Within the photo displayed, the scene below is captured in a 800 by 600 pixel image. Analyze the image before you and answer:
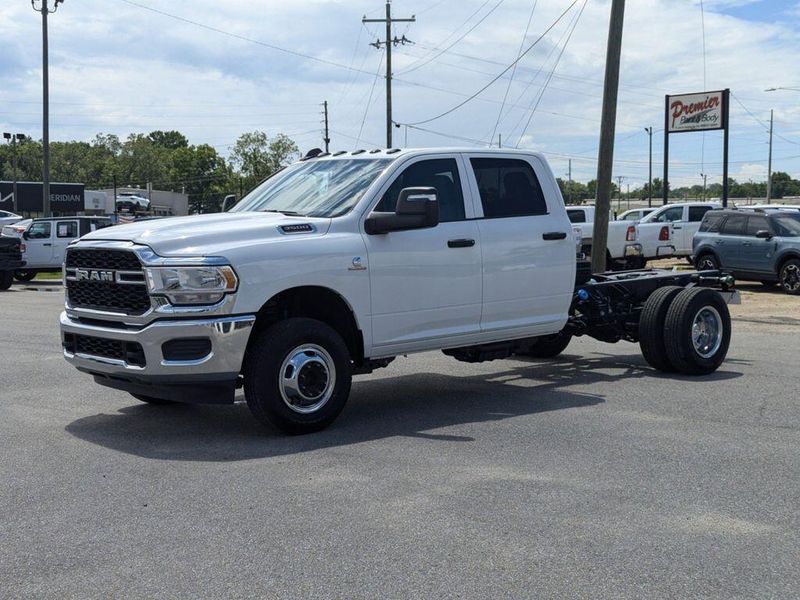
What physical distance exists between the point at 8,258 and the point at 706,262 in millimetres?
17166

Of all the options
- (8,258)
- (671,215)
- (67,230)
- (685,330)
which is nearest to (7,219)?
(67,230)

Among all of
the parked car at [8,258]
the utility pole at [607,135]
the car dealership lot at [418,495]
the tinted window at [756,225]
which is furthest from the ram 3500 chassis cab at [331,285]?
the parked car at [8,258]

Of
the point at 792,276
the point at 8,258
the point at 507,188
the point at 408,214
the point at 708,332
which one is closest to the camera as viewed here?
the point at 408,214

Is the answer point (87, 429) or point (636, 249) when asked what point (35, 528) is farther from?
point (636, 249)

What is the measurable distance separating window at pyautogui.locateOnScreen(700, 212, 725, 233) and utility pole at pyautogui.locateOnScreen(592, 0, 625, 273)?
242 inches

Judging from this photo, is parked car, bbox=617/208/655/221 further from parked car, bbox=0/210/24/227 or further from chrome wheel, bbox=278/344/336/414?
parked car, bbox=0/210/24/227

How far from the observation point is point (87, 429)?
7512 mm

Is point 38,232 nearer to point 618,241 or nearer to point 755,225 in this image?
point 618,241

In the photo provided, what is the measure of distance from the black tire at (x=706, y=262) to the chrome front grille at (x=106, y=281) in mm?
17504

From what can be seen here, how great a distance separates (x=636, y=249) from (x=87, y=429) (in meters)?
19.2


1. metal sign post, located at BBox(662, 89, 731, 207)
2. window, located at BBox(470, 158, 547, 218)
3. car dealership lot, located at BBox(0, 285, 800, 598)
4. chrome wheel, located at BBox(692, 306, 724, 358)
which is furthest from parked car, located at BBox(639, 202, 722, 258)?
window, located at BBox(470, 158, 547, 218)

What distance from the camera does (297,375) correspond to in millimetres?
7090

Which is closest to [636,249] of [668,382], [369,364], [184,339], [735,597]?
[668,382]

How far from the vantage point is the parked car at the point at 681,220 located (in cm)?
2778
